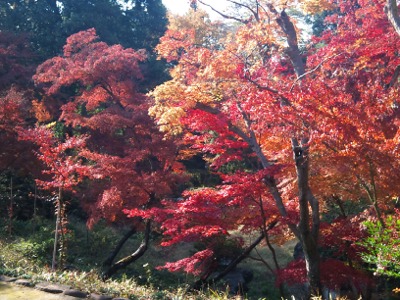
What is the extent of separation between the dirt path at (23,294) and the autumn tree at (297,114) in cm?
279

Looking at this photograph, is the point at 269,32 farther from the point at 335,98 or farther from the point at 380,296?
the point at 380,296

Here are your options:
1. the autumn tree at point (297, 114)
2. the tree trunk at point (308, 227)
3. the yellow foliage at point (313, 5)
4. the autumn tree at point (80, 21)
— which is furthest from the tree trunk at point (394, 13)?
the autumn tree at point (80, 21)

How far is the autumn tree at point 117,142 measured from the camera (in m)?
9.17

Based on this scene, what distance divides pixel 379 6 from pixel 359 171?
5.70 m

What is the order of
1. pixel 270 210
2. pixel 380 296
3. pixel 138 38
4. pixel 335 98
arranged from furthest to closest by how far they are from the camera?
pixel 138 38
pixel 380 296
pixel 270 210
pixel 335 98

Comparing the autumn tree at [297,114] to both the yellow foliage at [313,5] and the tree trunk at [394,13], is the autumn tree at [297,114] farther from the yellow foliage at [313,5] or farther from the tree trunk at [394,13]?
the tree trunk at [394,13]

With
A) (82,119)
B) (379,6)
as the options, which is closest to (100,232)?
(82,119)

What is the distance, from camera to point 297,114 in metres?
5.95

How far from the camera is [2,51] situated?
14125mm

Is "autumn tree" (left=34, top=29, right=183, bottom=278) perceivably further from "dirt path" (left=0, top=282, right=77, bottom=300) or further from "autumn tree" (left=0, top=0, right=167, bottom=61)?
"autumn tree" (left=0, top=0, right=167, bottom=61)

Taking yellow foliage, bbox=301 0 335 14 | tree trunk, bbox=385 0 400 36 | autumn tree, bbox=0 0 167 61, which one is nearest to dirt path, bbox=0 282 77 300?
tree trunk, bbox=385 0 400 36

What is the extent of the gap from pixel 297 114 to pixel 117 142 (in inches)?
283

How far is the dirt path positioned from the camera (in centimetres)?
523

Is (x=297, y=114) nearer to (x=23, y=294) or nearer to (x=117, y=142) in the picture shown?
(x=23, y=294)
